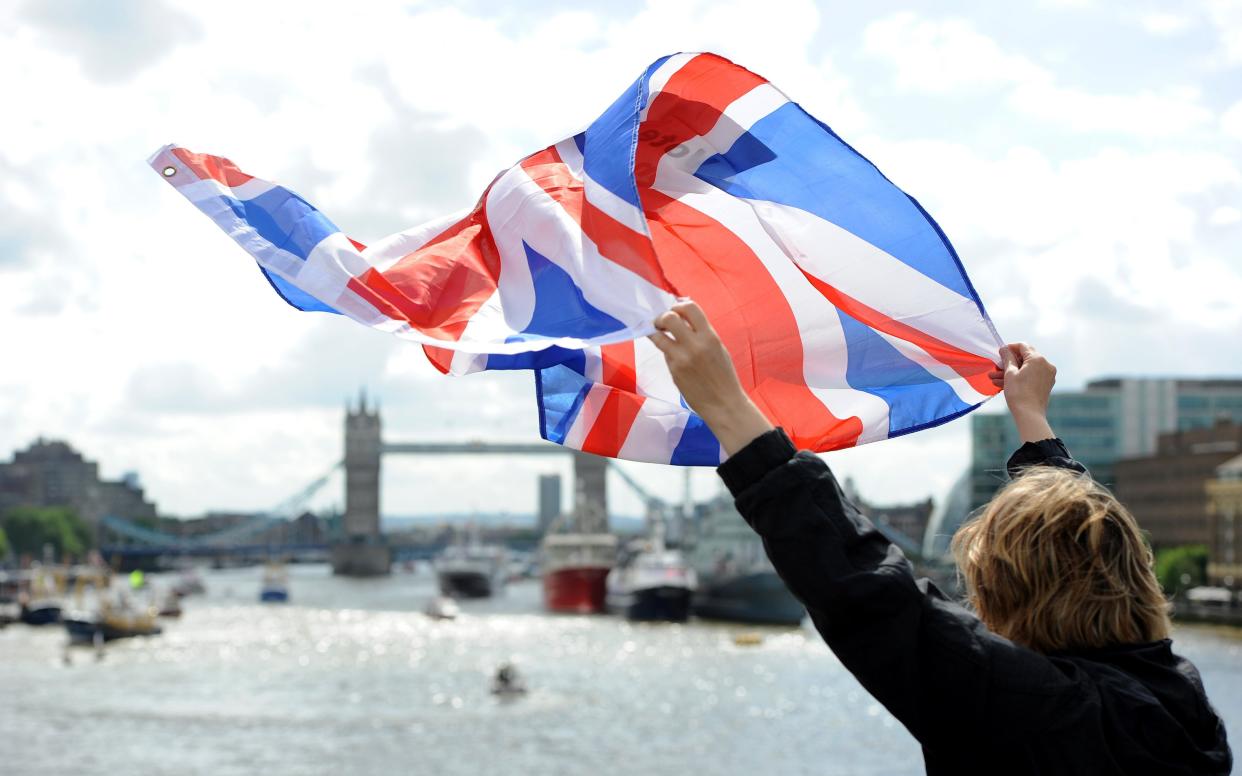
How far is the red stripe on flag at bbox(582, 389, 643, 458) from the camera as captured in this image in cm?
293

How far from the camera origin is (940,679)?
1.68 metres

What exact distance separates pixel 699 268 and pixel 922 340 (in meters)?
0.48

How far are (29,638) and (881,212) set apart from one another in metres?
54.9

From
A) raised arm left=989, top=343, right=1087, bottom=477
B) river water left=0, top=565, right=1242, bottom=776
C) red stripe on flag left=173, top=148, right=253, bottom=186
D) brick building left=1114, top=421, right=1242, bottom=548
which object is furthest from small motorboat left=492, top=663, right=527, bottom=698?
brick building left=1114, top=421, right=1242, bottom=548

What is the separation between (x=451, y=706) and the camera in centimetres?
3272

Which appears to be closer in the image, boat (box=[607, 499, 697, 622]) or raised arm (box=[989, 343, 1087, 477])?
raised arm (box=[989, 343, 1087, 477])

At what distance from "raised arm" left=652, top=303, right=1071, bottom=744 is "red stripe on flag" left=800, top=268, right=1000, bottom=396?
4.50ft

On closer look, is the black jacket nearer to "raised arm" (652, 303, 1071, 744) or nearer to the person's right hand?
"raised arm" (652, 303, 1071, 744)

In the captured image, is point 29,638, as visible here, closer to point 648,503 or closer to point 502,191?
point 502,191

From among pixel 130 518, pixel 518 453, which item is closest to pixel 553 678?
pixel 518 453

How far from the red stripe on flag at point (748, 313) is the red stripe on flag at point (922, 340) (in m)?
0.10

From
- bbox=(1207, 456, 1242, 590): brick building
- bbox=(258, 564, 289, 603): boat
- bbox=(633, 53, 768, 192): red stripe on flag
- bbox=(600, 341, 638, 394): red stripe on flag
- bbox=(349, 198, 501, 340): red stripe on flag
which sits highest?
bbox=(633, 53, 768, 192): red stripe on flag

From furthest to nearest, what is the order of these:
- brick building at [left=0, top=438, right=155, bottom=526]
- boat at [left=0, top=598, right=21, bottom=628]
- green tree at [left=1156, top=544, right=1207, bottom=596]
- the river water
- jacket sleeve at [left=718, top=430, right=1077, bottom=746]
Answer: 1. brick building at [left=0, top=438, right=155, bottom=526]
2. green tree at [left=1156, top=544, right=1207, bottom=596]
3. boat at [left=0, top=598, right=21, bottom=628]
4. the river water
5. jacket sleeve at [left=718, top=430, right=1077, bottom=746]

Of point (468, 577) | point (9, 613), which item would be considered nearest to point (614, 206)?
point (9, 613)
